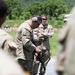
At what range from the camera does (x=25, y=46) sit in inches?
A: 371

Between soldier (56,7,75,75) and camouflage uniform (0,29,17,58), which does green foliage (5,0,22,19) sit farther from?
soldier (56,7,75,75)

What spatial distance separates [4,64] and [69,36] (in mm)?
217

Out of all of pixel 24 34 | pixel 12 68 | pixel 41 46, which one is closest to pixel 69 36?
pixel 12 68

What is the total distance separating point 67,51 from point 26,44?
8258 mm

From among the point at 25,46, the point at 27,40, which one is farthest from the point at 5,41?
the point at 25,46

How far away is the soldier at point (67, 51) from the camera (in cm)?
108

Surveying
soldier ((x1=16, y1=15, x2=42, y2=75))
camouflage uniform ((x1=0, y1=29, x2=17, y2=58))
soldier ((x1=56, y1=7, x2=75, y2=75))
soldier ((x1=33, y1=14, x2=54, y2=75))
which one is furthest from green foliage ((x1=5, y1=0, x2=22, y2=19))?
soldier ((x1=56, y1=7, x2=75, y2=75))

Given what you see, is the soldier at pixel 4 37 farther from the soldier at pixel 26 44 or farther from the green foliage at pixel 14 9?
the green foliage at pixel 14 9

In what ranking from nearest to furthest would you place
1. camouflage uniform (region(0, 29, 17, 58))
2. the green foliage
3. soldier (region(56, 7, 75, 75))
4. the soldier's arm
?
soldier (region(56, 7, 75, 75)) < camouflage uniform (region(0, 29, 17, 58)) < the soldier's arm < the green foliage

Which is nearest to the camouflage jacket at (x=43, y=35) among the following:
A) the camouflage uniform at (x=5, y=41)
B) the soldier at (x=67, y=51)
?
the camouflage uniform at (x=5, y=41)

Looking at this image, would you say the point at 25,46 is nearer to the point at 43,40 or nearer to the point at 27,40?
the point at 27,40

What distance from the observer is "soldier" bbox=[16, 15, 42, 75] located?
925 cm

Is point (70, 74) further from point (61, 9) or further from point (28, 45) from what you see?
point (61, 9)

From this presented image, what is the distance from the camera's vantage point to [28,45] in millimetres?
9398
